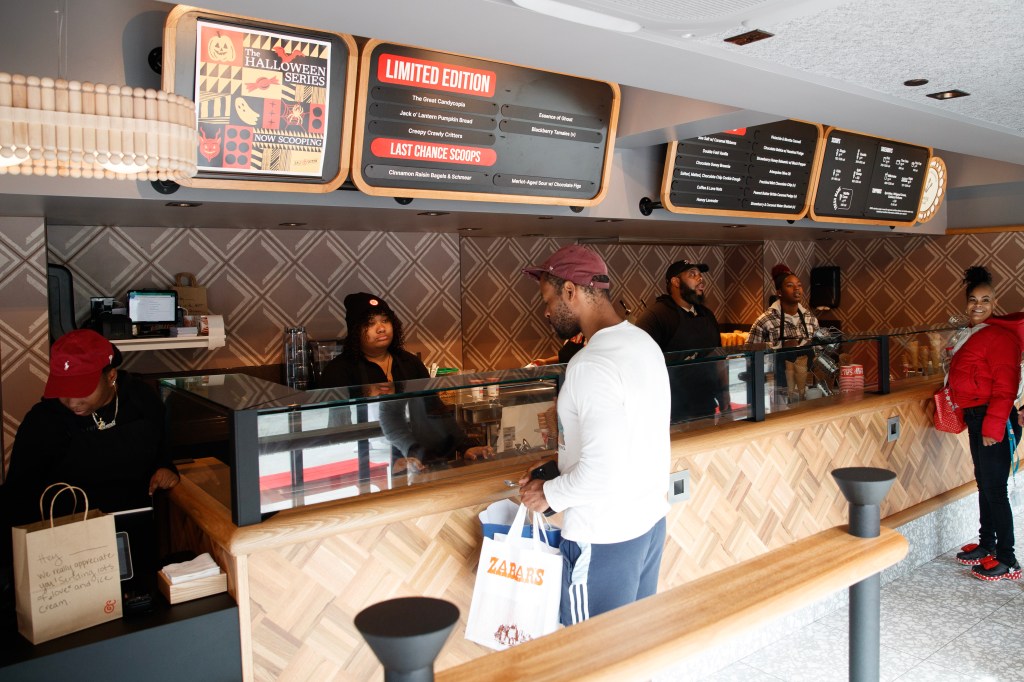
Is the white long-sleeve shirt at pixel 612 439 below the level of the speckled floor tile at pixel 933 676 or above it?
above

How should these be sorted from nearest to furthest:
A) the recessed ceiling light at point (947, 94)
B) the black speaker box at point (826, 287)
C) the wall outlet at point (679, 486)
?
the recessed ceiling light at point (947, 94), the wall outlet at point (679, 486), the black speaker box at point (826, 287)

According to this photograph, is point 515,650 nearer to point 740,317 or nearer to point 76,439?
point 76,439

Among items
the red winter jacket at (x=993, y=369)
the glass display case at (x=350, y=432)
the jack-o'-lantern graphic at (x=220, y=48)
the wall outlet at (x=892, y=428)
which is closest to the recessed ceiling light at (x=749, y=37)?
the glass display case at (x=350, y=432)

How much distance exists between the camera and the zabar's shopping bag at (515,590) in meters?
2.19

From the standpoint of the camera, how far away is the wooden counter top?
207 centimetres

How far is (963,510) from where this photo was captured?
4.70 metres

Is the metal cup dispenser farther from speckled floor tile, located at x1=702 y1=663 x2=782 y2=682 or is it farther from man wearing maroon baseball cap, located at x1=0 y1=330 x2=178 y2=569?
speckled floor tile, located at x1=702 y1=663 x2=782 y2=682

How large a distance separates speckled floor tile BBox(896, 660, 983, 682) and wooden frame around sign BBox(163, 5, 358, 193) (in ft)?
9.54

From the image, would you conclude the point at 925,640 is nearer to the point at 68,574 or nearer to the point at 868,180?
the point at 68,574

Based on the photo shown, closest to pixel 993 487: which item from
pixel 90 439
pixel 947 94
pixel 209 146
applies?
pixel 947 94

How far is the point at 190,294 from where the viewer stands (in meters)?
4.52

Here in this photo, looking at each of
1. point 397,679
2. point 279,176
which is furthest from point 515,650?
point 279,176

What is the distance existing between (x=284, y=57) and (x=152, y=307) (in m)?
1.88

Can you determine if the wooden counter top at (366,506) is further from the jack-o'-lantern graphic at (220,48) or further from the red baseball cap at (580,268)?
the jack-o'-lantern graphic at (220,48)
